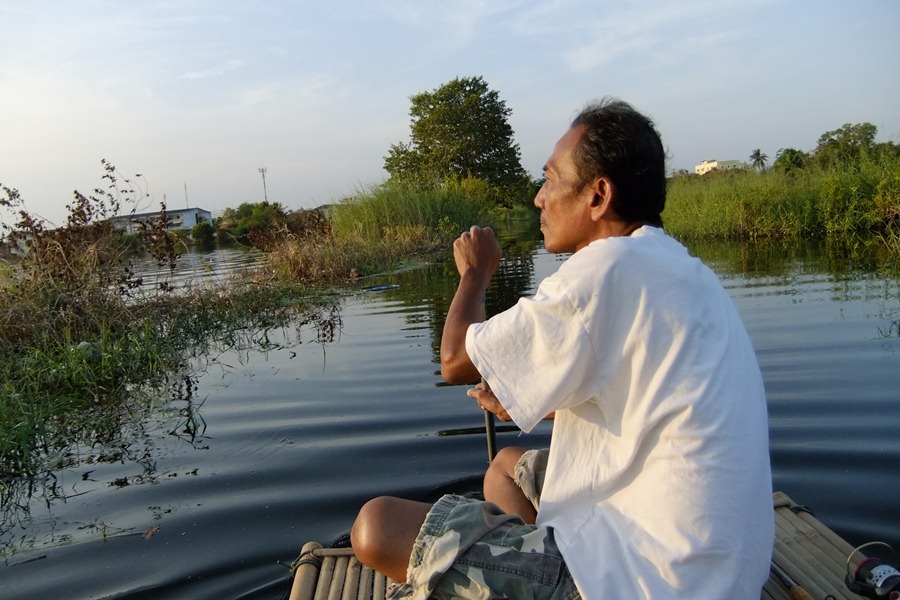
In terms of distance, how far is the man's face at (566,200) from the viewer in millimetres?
1690

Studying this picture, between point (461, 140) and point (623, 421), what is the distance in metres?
39.5

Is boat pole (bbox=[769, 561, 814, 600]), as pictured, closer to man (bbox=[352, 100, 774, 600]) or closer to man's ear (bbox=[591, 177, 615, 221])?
man (bbox=[352, 100, 774, 600])

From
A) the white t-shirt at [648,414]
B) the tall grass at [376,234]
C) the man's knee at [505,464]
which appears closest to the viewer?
the white t-shirt at [648,414]

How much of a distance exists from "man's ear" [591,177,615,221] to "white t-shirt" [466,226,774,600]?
18 centimetres

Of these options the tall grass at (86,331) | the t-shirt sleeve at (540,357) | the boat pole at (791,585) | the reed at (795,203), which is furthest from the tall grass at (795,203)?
the t-shirt sleeve at (540,357)

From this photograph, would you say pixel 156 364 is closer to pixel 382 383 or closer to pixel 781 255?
pixel 382 383

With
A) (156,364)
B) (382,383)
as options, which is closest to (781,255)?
(382,383)

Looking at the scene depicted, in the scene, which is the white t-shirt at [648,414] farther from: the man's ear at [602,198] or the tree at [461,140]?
the tree at [461,140]

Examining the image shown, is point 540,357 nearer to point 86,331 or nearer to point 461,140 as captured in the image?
point 86,331

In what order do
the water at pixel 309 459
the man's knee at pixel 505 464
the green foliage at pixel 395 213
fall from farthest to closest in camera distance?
the green foliage at pixel 395 213
the water at pixel 309 459
the man's knee at pixel 505 464

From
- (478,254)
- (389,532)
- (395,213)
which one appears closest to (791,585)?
(389,532)

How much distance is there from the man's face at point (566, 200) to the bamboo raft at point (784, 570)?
47.5 inches

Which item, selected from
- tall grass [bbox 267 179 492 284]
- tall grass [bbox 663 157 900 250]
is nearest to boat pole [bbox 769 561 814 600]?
tall grass [bbox 267 179 492 284]

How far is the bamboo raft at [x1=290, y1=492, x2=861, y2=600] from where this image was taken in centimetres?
209
